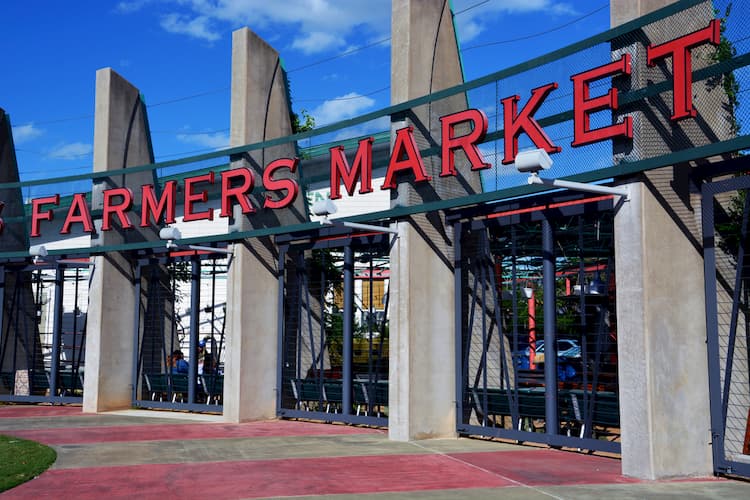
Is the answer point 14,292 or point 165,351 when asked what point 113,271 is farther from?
point 14,292

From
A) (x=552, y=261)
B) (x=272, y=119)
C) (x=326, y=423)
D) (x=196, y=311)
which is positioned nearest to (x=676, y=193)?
(x=552, y=261)

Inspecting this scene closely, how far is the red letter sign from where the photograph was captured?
12.7 m

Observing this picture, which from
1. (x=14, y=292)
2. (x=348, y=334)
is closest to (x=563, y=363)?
(x=348, y=334)

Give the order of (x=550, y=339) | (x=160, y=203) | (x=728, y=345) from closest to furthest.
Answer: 1. (x=728, y=345)
2. (x=550, y=339)
3. (x=160, y=203)

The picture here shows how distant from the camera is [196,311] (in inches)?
782

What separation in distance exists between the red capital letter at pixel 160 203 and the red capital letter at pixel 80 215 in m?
1.93

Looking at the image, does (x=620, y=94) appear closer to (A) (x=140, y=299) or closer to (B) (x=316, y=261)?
(B) (x=316, y=261)

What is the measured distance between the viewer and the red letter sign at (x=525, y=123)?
41.6 feet

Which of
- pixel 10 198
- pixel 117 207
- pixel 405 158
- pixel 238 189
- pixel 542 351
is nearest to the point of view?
pixel 405 158

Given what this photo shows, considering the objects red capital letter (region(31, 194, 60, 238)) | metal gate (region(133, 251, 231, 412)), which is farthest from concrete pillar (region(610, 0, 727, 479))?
red capital letter (region(31, 194, 60, 238))

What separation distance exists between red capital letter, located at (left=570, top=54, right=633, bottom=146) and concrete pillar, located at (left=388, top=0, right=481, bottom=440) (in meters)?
3.84

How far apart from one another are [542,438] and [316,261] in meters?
8.83

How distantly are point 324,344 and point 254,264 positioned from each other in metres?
2.42

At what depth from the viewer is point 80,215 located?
21594 mm
